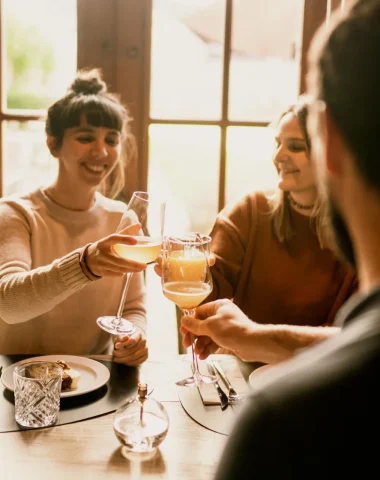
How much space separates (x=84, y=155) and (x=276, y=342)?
863 mm

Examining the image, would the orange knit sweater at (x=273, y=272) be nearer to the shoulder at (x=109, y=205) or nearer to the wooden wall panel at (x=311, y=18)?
the shoulder at (x=109, y=205)

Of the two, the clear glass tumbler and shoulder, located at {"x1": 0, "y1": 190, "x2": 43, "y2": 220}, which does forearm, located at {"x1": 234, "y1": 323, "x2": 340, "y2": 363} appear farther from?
shoulder, located at {"x1": 0, "y1": 190, "x2": 43, "y2": 220}

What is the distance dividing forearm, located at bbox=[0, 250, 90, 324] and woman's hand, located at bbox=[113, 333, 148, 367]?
7.0 inches

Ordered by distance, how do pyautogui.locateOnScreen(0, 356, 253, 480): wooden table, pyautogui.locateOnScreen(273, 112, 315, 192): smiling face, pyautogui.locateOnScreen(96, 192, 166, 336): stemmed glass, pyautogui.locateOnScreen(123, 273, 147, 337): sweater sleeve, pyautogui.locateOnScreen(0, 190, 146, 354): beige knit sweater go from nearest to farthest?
pyautogui.locateOnScreen(0, 356, 253, 480): wooden table < pyautogui.locateOnScreen(96, 192, 166, 336): stemmed glass < pyautogui.locateOnScreen(0, 190, 146, 354): beige knit sweater < pyautogui.locateOnScreen(123, 273, 147, 337): sweater sleeve < pyautogui.locateOnScreen(273, 112, 315, 192): smiling face

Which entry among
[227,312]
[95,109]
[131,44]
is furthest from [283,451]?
[131,44]

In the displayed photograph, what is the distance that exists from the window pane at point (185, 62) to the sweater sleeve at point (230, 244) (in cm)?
55

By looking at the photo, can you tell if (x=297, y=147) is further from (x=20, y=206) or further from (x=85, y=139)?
(x=20, y=206)

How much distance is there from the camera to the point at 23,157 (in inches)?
95.7

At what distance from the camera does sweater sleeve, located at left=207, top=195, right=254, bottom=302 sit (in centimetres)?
198

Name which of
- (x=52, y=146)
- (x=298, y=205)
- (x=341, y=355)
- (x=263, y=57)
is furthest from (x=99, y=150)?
(x=341, y=355)

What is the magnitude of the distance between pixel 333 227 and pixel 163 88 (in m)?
1.90

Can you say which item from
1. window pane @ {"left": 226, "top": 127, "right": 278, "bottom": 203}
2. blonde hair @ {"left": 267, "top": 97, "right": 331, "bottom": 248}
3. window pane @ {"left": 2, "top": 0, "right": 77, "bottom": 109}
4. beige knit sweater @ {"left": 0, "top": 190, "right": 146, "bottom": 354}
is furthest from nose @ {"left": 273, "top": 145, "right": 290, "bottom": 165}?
window pane @ {"left": 2, "top": 0, "right": 77, "bottom": 109}

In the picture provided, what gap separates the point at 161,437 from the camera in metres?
1.06

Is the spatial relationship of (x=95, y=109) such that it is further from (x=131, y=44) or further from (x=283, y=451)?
(x=283, y=451)
